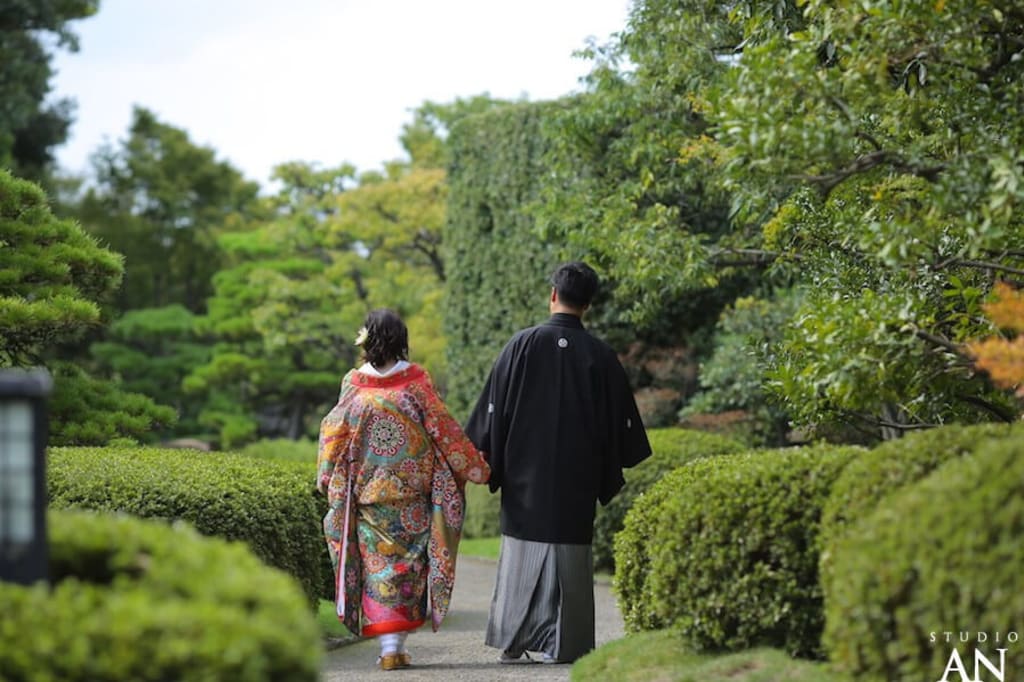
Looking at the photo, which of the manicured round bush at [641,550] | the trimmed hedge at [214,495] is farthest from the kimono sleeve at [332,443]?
the manicured round bush at [641,550]

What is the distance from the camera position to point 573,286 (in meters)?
6.90

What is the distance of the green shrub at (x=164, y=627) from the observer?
288cm

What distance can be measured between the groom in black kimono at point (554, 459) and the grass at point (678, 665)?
885 millimetres

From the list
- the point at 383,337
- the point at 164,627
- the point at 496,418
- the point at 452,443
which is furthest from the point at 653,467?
the point at 164,627

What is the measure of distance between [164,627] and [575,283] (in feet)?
13.9

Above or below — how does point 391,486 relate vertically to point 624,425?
below

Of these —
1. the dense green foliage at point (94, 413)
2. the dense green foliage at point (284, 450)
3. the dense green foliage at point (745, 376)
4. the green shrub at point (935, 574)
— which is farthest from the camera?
the dense green foliage at point (284, 450)

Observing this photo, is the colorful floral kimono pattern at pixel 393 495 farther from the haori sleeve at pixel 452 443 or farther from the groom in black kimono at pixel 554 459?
the groom in black kimono at pixel 554 459

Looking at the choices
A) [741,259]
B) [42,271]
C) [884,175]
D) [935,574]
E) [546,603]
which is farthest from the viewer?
[741,259]

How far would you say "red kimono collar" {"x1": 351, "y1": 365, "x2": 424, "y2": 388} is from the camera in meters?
6.89

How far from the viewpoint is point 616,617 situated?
29.7 ft

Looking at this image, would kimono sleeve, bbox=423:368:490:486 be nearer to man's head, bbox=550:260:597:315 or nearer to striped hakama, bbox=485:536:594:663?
striped hakama, bbox=485:536:594:663

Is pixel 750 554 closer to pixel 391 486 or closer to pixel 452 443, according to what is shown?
pixel 452 443

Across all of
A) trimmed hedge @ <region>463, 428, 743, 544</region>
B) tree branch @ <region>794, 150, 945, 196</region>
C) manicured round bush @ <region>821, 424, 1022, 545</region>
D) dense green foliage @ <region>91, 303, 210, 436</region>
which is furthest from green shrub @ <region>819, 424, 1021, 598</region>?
dense green foliage @ <region>91, 303, 210, 436</region>
